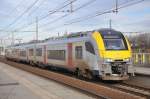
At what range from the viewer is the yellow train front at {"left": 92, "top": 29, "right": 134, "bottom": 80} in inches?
796

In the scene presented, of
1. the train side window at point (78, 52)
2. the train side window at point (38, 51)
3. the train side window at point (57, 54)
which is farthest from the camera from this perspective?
the train side window at point (38, 51)

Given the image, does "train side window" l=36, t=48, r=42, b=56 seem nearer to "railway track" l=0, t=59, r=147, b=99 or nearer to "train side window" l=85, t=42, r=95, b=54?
"railway track" l=0, t=59, r=147, b=99

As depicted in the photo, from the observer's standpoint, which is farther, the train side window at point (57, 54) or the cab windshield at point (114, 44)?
the train side window at point (57, 54)

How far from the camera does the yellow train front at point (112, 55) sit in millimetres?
20219

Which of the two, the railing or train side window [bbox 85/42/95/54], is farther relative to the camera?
the railing

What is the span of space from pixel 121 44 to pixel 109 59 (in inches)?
63.2

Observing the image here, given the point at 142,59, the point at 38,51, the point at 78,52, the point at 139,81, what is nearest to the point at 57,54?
the point at 78,52

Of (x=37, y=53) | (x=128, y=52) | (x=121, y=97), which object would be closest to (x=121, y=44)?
(x=128, y=52)

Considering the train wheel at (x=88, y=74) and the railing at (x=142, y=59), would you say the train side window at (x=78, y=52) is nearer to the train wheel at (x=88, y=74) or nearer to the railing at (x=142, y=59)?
the train wheel at (x=88, y=74)

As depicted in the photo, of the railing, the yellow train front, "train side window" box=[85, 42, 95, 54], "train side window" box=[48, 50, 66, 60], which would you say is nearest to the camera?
the yellow train front

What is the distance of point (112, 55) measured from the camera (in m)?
20.7

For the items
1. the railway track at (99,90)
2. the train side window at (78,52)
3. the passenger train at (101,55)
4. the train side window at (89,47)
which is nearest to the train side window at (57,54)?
the passenger train at (101,55)

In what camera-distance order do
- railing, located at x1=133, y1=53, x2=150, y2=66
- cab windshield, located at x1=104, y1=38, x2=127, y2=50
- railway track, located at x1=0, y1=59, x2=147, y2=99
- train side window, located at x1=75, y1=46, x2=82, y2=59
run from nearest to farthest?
railway track, located at x1=0, y1=59, x2=147, y2=99 → cab windshield, located at x1=104, y1=38, x2=127, y2=50 → train side window, located at x1=75, y1=46, x2=82, y2=59 → railing, located at x1=133, y1=53, x2=150, y2=66

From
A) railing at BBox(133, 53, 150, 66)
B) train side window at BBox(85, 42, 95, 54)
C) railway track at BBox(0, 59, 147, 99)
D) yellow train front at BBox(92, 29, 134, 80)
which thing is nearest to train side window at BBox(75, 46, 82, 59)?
train side window at BBox(85, 42, 95, 54)
